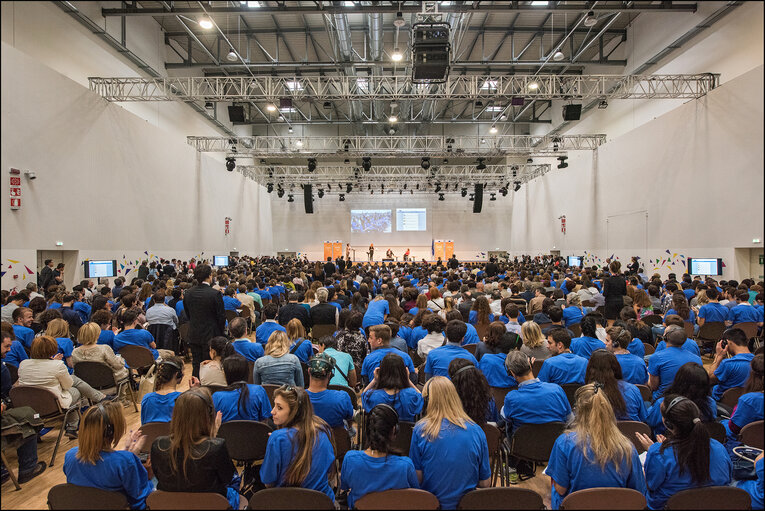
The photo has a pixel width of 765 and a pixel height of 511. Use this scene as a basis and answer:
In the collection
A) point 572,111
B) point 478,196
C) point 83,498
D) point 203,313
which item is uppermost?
point 572,111

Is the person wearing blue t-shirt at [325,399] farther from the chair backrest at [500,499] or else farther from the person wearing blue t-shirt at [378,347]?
the chair backrest at [500,499]

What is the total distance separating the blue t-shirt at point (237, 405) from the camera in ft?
11.1

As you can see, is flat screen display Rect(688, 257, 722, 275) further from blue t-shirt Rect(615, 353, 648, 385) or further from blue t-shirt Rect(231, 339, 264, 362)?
blue t-shirt Rect(231, 339, 264, 362)

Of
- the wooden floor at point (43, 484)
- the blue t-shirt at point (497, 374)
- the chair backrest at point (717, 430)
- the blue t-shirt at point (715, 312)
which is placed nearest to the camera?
the chair backrest at point (717, 430)

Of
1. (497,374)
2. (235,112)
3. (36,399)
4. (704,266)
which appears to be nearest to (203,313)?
(36,399)

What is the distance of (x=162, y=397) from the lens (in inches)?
131

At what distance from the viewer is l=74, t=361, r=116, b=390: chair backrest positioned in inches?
195

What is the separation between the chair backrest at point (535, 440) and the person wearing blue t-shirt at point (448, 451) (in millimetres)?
805

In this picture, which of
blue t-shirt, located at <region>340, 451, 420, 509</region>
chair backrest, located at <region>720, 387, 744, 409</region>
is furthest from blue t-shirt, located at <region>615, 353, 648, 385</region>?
blue t-shirt, located at <region>340, 451, 420, 509</region>

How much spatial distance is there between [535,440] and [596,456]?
969mm

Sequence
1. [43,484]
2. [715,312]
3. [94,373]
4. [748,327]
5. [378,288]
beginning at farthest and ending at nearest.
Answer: [378,288] → [715,312] → [748,327] → [94,373] → [43,484]

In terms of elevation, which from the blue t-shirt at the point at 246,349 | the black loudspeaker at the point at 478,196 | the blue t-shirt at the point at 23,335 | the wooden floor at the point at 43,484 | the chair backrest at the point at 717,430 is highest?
the black loudspeaker at the point at 478,196

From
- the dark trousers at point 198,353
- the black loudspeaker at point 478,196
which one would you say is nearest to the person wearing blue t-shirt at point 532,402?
the dark trousers at point 198,353

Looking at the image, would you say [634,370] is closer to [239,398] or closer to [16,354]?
[239,398]
